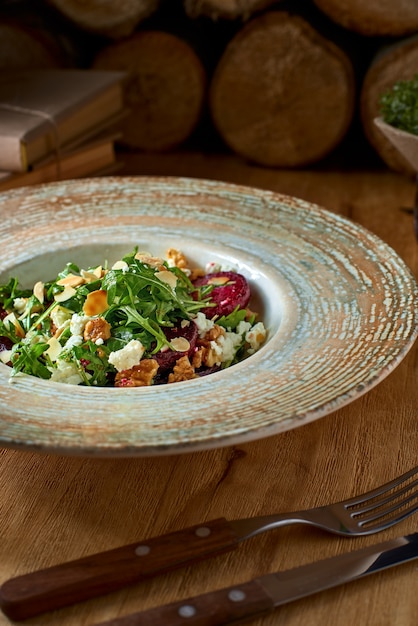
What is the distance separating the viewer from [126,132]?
7.66 ft

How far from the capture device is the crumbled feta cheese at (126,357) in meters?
1.07

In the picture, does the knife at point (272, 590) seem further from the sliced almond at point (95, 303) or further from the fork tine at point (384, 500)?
the sliced almond at point (95, 303)

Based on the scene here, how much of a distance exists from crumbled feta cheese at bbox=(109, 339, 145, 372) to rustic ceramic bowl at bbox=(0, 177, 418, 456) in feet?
0.19

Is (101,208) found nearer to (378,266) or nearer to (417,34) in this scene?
(378,266)

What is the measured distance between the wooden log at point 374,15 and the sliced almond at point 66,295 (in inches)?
48.5

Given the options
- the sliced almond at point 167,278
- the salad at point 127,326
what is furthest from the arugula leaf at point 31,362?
the sliced almond at point 167,278

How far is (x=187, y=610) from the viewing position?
0.82 meters

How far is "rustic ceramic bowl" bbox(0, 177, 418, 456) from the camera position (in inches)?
35.8

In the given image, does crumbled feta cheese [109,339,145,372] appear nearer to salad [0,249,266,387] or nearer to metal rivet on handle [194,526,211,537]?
salad [0,249,266,387]

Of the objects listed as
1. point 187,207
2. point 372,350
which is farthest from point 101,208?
point 372,350

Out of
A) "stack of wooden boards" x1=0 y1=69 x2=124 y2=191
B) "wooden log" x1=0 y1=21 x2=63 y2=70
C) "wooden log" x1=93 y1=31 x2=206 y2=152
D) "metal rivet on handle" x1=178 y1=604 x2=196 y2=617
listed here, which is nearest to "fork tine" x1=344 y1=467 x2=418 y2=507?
"metal rivet on handle" x1=178 y1=604 x2=196 y2=617

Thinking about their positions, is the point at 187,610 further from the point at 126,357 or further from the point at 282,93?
the point at 282,93

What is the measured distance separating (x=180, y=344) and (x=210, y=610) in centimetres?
40

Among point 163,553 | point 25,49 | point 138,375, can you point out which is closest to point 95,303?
point 138,375
